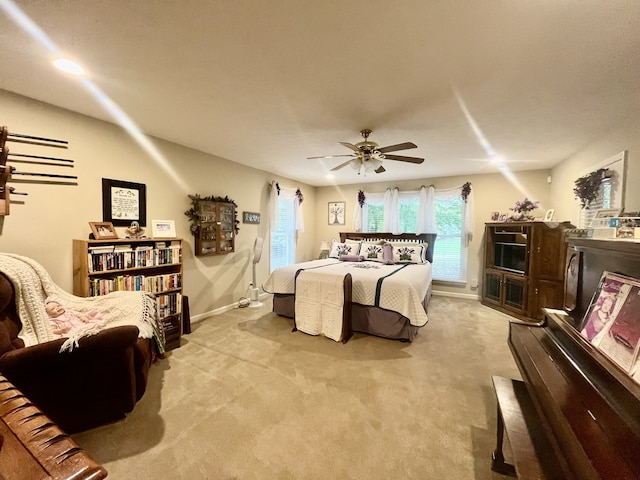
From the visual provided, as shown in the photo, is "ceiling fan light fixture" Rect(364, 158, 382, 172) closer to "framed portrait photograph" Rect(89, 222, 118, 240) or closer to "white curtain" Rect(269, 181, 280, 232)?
"white curtain" Rect(269, 181, 280, 232)

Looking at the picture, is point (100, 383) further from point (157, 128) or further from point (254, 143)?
point (254, 143)

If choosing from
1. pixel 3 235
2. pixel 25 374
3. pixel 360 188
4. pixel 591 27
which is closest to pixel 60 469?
pixel 25 374

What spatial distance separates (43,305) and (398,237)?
5.09m

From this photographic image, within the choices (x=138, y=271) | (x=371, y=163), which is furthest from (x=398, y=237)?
(x=138, y=271)

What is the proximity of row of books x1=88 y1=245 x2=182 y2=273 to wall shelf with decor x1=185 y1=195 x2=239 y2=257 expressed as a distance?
58 cm

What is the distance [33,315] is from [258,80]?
7.59ft

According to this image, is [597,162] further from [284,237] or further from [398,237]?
[284,237]

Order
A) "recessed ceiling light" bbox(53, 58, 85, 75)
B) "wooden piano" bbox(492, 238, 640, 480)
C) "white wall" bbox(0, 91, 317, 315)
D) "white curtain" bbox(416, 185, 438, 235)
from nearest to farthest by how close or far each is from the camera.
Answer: "wooden piano" bbox(492, 238, 640, 480)
"recessed ceiling light" bbox(53, 58, 85, 75)
"white wall" bbox(0, 91, 317, 315)
"white curtain" bbox(416, 185, 438, 235)

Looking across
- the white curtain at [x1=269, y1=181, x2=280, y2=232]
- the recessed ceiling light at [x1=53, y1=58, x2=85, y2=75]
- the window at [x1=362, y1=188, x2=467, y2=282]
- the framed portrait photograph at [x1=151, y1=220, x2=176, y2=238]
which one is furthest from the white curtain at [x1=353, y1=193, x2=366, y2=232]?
the recessed ceiling light at [x1=53, y1=58, x2=85, y2=75]

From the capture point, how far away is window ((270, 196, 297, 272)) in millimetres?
5231

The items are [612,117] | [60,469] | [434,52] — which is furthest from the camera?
[612,117]

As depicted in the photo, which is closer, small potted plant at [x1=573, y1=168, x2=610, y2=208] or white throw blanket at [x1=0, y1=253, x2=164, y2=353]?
white throw blanket at [x1=0, y1=253, x2=164, y2=353]

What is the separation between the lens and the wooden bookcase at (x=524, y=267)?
141 inches

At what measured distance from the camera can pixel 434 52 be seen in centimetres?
161
